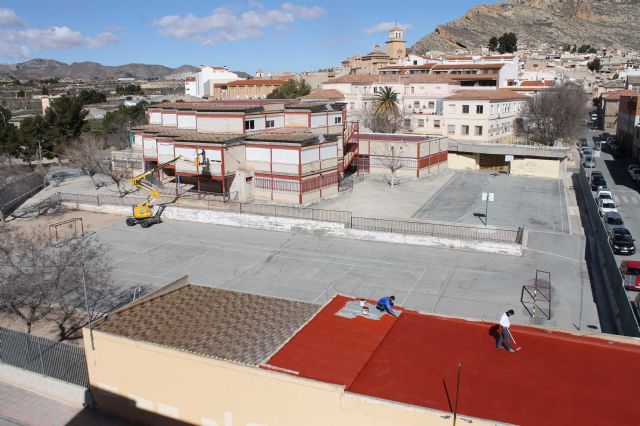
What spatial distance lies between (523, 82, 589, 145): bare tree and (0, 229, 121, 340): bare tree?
61.4 metres

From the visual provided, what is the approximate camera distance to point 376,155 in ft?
175

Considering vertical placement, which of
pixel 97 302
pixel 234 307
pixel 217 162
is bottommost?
pixel 97 302

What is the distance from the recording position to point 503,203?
1656 inches

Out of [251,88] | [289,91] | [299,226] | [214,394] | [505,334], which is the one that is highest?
[251,88]

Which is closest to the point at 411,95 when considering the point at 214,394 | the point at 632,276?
the point at 632,276

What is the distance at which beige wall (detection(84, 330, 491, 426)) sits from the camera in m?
11.8

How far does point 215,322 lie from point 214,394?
11.3 ft

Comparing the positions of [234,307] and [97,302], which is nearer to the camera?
[234,307]

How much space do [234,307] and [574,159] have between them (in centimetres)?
5549

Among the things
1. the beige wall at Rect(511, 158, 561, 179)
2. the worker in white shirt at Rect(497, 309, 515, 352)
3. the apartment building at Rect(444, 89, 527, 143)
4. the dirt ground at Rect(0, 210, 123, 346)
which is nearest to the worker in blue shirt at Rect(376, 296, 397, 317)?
the worker in white shirt at Rect(497, 309, 515, 352)

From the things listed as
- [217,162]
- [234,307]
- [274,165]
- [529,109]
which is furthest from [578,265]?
[529,109]

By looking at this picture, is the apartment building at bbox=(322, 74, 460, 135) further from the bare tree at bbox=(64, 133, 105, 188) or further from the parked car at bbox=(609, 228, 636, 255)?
the parked car at bbox=(609, 228, 636, 255)

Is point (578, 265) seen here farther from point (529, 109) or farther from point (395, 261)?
point (529, 109)

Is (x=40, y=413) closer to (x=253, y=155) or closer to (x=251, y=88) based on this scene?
(x=253, y=155)
